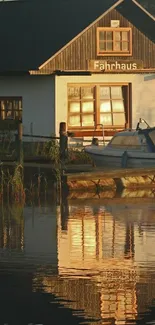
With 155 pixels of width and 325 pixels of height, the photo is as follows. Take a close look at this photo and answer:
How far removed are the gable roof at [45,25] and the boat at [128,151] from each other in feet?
21.0

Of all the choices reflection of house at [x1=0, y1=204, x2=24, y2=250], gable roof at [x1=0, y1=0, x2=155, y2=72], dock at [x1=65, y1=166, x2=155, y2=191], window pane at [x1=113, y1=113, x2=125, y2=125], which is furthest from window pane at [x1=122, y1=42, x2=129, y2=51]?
reflection of house at [x1=0, y1=204, x2=24, y2=250]

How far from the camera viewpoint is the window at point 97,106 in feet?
144

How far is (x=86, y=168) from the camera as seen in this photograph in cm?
3559

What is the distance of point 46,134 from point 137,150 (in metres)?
7.69

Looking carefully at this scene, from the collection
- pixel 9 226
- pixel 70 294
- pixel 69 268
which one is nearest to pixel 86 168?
pixel 9 226

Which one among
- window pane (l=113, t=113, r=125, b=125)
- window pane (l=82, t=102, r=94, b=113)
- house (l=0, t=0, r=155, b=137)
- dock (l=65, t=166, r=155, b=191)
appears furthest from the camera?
window pane (l=113, t=113, r=125, b=125)

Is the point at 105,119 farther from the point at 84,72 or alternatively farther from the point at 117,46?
the point at 117,46

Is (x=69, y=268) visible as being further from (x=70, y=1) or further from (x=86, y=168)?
(x=70, y=1)

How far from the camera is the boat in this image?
117 ft

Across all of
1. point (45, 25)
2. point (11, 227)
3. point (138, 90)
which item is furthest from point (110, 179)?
point (45, 25)

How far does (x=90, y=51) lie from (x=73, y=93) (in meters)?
1.60

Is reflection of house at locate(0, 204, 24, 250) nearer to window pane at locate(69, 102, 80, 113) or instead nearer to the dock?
the dock

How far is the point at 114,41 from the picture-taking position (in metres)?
44.2

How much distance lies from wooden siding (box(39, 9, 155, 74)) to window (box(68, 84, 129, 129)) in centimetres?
103
